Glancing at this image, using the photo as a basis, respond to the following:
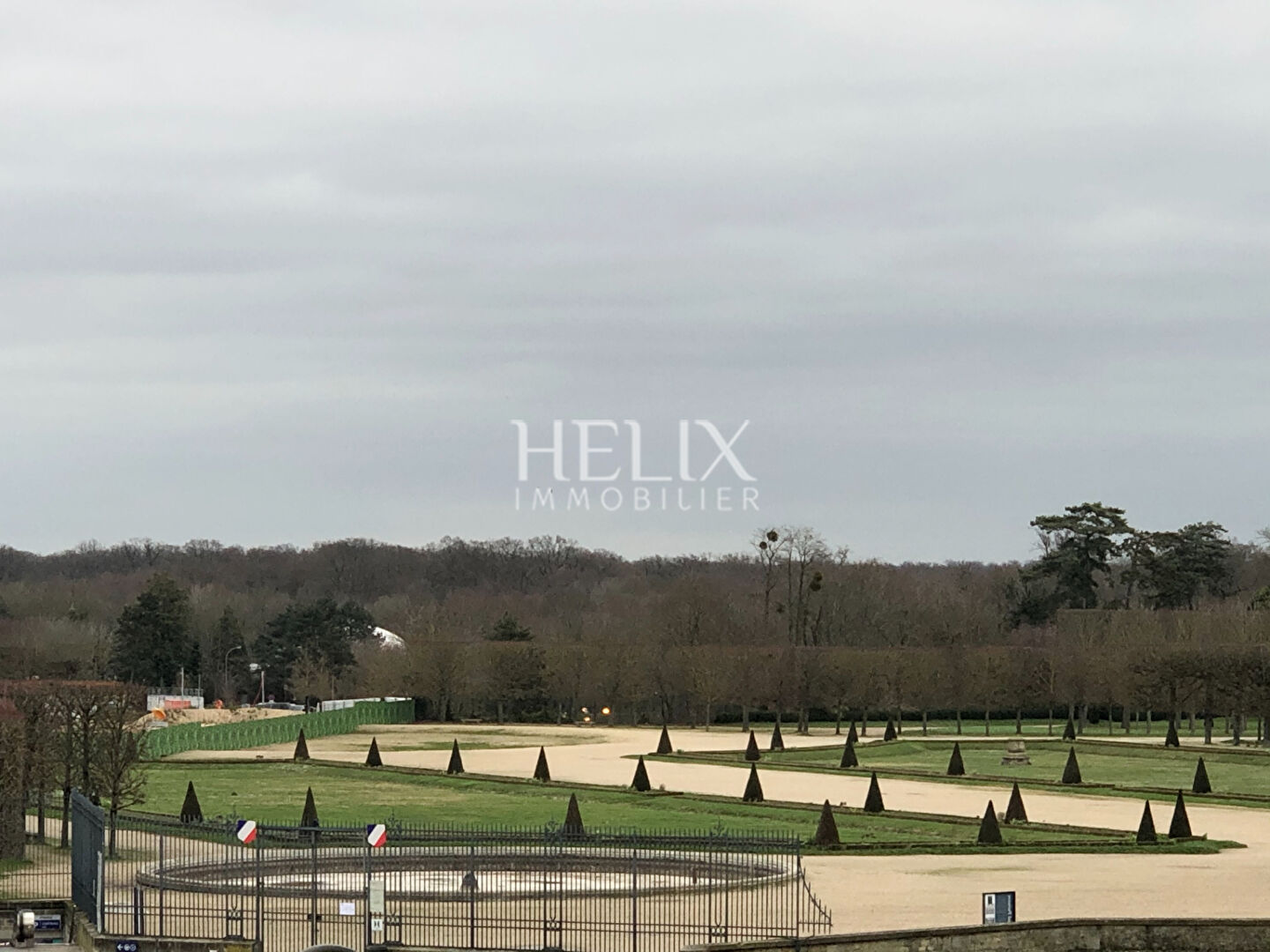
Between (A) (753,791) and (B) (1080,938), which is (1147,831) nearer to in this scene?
(A) (753,791)

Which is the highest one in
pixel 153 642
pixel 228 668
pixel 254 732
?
pixel 153 642

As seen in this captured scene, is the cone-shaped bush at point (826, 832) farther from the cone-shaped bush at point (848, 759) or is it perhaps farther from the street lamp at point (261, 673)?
the street lamp at point (261, 673)

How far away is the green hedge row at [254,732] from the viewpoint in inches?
2884

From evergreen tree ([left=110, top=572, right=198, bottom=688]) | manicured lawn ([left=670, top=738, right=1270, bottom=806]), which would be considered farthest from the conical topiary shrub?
evergreen tree ([left=110, top=572, right=198, bottom=688])

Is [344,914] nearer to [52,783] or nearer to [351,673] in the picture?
[52,783]

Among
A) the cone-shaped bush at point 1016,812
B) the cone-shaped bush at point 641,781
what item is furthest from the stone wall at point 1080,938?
the cone-shaped bush at point 641,781

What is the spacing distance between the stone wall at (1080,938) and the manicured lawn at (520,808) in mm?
11023

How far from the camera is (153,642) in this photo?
391 feet

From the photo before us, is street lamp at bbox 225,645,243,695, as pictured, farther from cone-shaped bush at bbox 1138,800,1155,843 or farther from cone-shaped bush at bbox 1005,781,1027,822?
cone-shaped bush at bbox 1138,800,1155,843

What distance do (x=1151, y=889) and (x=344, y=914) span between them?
14342 millimetres

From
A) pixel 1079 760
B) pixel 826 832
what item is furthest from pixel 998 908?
pixel 1079 760

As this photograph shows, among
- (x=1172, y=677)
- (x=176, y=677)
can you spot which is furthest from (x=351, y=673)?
(x=1172, y=677)

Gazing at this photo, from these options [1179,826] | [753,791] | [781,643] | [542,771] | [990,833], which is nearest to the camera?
[990,833]

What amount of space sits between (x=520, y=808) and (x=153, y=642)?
73.4m
